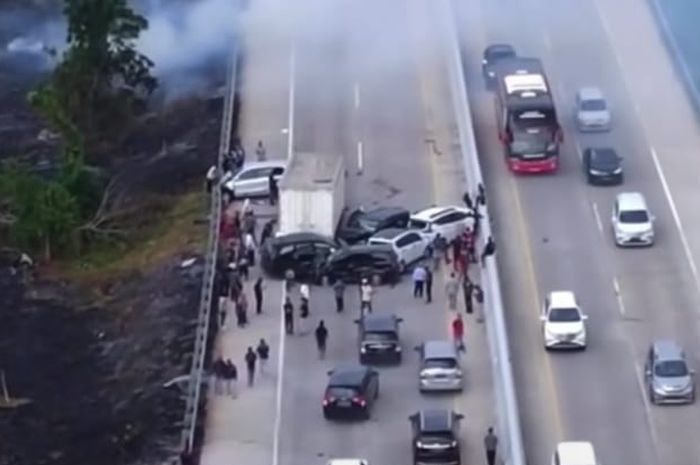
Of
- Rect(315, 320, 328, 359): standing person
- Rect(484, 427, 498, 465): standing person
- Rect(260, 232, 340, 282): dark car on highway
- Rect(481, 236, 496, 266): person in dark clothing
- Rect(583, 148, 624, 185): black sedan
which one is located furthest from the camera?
Rect(583, 148, 624, 185): black sedan

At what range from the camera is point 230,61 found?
101m

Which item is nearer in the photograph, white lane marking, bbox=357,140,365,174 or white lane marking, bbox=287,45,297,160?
white lane marking, bbox=357,140,365,174

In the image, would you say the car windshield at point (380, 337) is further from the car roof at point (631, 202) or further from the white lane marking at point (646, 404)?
the car roof at point (631, 202)

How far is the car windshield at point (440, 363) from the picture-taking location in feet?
235

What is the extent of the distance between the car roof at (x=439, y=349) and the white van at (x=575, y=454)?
674cm

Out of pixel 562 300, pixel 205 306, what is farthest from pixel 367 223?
pixel 562 300

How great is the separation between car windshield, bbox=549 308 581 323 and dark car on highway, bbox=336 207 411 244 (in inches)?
344

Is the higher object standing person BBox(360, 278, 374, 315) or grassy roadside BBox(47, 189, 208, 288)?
grassy roadside BBox(47, 189, 208, 288)

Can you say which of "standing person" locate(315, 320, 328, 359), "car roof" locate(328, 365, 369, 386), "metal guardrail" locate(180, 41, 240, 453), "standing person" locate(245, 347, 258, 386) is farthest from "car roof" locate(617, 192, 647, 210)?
"standing person" locate(245, 347, 258, 386)

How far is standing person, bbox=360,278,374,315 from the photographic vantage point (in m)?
76.7

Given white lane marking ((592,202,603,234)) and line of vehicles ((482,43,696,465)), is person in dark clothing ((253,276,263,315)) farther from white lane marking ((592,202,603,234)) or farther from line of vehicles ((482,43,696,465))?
white lane marking ((592,202,603,234))

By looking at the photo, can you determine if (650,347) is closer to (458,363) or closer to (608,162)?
(458,363)

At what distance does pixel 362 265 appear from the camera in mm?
78500

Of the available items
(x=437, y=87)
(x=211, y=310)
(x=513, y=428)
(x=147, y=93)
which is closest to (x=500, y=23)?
(x=437, y=87)
